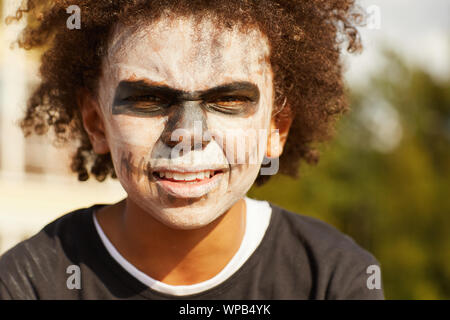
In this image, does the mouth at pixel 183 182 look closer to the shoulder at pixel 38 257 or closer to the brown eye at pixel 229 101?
the brown eye at pixel 229 101

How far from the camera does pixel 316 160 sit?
421 centimetres

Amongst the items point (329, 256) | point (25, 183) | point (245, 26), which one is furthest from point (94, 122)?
point (25, 183)

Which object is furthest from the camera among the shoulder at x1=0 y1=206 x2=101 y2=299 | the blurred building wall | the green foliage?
the green foliage

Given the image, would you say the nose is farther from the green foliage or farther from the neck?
the green foliage

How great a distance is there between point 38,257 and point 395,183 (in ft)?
54.1

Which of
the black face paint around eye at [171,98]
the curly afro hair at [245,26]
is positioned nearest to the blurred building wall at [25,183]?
the curly afro hair at [245,26]

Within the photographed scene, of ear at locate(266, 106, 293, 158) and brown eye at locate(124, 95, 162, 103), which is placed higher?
brown eye at locate(124, 95, 162, 103)

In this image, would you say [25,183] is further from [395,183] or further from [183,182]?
[183,182]

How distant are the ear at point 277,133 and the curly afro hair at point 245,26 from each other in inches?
1.1

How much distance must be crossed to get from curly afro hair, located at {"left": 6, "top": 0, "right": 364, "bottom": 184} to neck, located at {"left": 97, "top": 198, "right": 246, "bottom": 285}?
2.28 ft

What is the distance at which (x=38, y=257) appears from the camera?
3.30 meters

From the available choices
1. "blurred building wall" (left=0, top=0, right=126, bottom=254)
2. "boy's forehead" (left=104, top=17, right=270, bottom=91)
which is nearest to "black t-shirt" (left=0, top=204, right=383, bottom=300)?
"boy's forehead" (left=104, top=17, right=270, bottom=91)

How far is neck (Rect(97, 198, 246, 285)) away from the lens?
331 cm

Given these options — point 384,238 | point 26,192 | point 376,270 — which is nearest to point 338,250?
point 376,270
